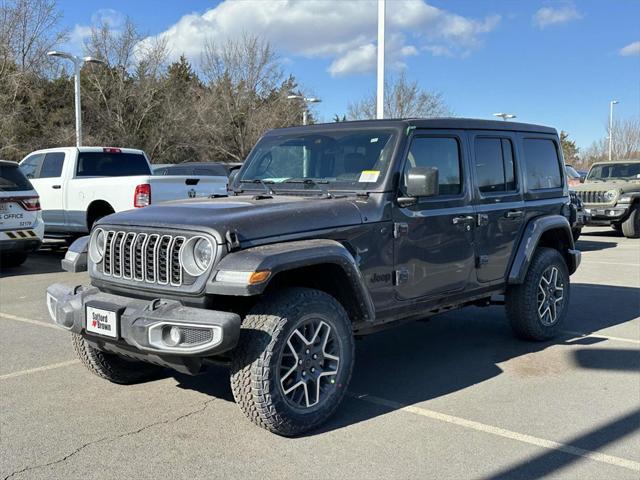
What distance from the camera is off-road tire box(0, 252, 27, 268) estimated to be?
10.8 metres

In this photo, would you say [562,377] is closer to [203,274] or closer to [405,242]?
[405,242]

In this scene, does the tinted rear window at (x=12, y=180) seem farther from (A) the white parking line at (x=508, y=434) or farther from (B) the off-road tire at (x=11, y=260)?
(A) the white parking line at (x=508, y=434)

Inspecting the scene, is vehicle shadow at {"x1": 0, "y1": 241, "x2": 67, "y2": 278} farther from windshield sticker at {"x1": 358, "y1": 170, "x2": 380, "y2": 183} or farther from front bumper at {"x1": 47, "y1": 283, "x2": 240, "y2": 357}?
windshield sticker at {"x1": 358, "y1": 170, "x2": 380, "y2": 183}

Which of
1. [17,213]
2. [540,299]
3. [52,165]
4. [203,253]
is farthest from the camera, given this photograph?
[52,165]

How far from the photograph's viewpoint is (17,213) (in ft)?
32.3

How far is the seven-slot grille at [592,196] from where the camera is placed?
16141 millimetres

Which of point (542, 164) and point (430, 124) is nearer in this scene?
point (430, 124)

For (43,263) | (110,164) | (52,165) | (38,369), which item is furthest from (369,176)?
(52,165)

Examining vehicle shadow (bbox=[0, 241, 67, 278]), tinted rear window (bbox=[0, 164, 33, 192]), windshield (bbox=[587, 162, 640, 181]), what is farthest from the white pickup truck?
windshield (bbox=[587, 162, 640, 181])

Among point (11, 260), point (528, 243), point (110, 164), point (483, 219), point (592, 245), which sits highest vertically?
point (110, 164)

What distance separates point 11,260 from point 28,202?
4.83 feet

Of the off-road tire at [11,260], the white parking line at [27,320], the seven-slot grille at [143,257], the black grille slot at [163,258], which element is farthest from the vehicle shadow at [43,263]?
the black grille slot at [163,258]

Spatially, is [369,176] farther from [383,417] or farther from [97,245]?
[97,245]

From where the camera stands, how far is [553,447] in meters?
3.69
